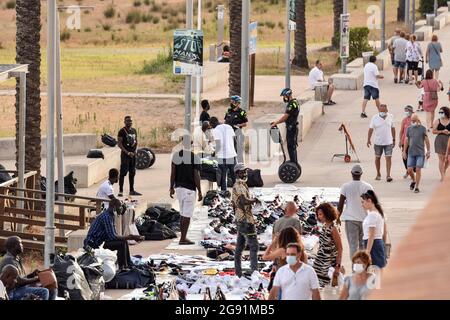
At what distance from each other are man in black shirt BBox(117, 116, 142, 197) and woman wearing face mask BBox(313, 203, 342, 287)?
329 inches

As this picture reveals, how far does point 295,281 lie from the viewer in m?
11.2

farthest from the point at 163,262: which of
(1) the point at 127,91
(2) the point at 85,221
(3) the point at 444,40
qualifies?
(3) the point at 444,40

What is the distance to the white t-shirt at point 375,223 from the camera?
14.2 meters

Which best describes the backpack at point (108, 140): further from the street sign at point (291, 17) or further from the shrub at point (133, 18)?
the shrub at point (133, 18)

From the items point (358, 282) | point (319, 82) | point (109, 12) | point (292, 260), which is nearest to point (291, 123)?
point (319, 82)

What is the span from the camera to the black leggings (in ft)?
51.3

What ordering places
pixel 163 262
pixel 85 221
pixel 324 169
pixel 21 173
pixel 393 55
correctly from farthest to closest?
pixel 393 55
pixel 324 169
pixel 21 173
pixel 85 221
pixel 163 262

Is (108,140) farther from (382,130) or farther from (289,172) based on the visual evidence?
(382,130)

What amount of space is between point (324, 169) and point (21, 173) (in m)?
7.11

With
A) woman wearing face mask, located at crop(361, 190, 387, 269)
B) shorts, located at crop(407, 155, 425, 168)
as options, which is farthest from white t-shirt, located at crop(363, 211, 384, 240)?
shorts, located at crop(407, 155, 425, 168)

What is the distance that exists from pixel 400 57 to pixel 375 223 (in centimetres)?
2343

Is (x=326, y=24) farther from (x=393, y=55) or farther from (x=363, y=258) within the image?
(x=363, y=258)

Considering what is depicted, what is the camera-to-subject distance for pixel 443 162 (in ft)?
75.7
